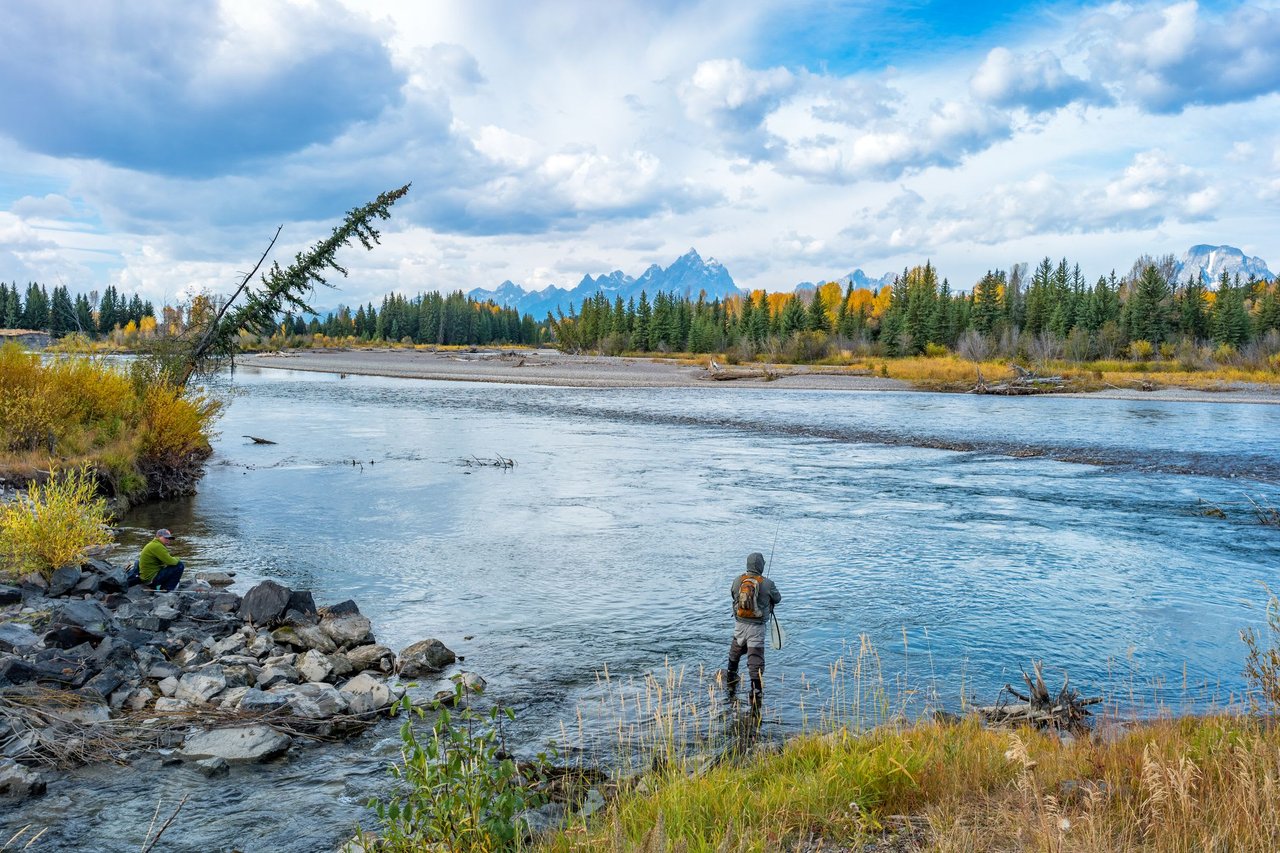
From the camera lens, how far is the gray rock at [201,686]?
957 centimetres

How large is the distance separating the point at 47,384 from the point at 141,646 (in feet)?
51.0

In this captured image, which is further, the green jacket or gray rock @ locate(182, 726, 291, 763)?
the green jacket

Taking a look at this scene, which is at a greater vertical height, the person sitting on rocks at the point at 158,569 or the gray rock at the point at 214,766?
Answer: the person sitting on rocks at the point at 158,569

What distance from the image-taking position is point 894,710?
998 centimetres

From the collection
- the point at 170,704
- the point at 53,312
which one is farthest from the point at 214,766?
the point at 53,312

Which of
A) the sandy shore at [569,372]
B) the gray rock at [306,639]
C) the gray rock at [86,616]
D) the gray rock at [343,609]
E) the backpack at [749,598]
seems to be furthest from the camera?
the sandy shore at [569,372]

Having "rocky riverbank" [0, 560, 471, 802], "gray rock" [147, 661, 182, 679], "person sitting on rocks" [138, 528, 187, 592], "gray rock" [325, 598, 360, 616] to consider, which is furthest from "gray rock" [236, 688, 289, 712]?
"person sitting on rocks" [138, 528, 187, 592]

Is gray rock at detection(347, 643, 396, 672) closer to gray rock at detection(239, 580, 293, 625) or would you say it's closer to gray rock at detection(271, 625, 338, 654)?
gray rock at detection(271, 625, 338, 654)

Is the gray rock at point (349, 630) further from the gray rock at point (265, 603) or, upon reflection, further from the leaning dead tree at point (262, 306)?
the leaning dead tree at point (262, 306)

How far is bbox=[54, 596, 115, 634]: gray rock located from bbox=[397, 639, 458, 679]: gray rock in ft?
12.6

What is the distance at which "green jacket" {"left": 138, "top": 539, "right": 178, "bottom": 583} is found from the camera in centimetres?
1363

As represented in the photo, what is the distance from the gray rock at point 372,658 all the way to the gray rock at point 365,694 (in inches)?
20.9

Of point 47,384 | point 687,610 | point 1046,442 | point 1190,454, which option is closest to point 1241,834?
point 687,610

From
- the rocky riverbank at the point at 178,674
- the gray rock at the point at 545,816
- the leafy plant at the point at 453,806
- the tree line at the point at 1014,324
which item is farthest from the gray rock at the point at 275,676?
the tree line at the point at 1014,324
